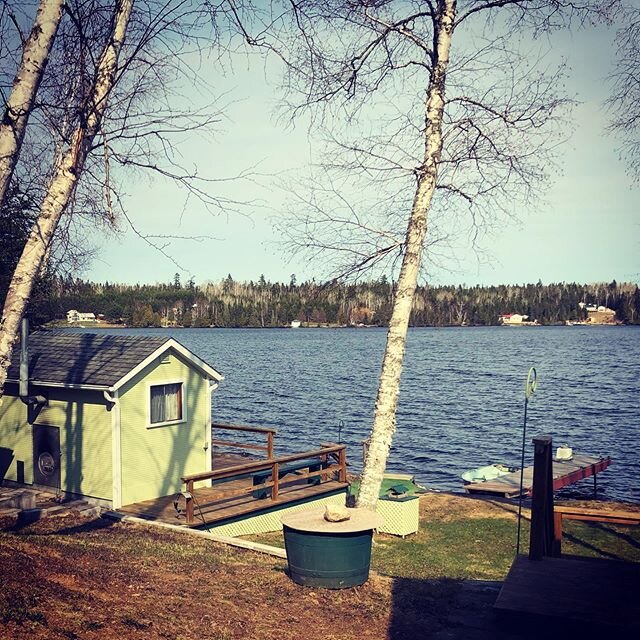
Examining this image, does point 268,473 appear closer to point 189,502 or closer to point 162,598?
point 189,502

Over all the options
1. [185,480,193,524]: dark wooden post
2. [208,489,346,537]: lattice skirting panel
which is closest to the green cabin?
[208,489,346,537]: lattice skirting panel

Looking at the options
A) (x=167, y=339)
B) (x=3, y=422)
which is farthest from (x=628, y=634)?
(x=3, y=422)

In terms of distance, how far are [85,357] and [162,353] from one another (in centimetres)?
233

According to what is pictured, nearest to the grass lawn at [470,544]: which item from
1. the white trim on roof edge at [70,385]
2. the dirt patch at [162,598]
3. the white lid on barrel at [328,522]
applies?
the white lid on barrel at [328,522]

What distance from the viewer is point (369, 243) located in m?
12.5

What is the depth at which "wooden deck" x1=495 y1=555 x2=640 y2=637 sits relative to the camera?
6738 millimetres

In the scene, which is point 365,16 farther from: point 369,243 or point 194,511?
point 194,511

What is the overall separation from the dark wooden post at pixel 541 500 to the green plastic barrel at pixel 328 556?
198cm

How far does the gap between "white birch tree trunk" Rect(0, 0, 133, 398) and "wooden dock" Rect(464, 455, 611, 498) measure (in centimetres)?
1832

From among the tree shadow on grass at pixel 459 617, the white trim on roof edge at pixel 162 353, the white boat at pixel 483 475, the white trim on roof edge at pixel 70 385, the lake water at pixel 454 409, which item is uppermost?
the white trim on roof edge at pixel 162 353

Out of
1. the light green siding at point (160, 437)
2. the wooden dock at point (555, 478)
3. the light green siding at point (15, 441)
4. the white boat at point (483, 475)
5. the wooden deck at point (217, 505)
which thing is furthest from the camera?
the white boat at point (483, 475)

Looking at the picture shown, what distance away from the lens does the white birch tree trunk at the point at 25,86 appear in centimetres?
704

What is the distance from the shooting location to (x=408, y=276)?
1204 centimetres

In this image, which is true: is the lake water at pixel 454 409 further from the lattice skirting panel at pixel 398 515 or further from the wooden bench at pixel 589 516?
the wooden bench at pixel 589 516
